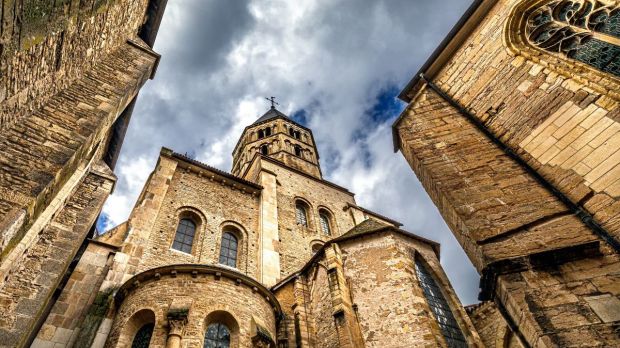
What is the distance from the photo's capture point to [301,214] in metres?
17.3

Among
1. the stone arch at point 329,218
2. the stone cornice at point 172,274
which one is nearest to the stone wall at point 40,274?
the stone cornice at point 172,274

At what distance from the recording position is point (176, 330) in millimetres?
7242

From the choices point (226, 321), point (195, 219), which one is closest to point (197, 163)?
point (195, 219)

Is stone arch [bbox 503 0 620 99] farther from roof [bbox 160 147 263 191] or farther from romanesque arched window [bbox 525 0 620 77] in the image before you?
roof [bbox 160 147 263 191]

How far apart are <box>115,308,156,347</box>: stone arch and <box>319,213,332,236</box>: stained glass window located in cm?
963

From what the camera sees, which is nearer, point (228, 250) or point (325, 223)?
point (228, 250)

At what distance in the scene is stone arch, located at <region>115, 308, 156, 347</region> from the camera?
24.8 feet

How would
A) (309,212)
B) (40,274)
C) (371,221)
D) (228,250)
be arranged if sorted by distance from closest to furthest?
(40,274)
(371,221)
(228,250)
(309,212)

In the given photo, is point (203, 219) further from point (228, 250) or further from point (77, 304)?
point (77, 304)

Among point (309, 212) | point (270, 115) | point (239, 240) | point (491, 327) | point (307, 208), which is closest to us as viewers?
point (491, 327)

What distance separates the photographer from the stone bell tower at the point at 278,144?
23.5 meters

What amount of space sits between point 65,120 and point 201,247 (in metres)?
7.72

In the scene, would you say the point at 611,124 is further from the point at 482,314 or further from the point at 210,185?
the point at 210,185

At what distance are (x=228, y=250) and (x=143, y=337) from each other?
527cm
